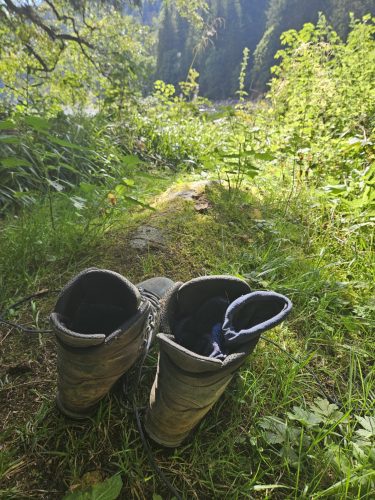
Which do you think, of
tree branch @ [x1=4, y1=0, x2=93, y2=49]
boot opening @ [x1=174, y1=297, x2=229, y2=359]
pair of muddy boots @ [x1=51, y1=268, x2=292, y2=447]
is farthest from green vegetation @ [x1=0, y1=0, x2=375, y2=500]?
tree branch @ [x1=4, y1=0, x2=93, y2=49]

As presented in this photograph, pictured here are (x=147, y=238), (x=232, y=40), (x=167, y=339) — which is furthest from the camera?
(x=232, y=40)

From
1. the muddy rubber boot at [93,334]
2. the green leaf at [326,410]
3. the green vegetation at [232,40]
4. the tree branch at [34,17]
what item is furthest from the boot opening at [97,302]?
the green vegetation at [232,40]

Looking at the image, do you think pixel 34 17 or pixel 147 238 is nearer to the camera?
pixel 147 238

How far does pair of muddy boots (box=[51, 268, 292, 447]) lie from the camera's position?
779 millimetres

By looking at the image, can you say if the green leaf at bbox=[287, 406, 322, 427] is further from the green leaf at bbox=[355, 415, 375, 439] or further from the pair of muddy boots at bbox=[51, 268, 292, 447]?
the pair of muddy boots at bbox=[51, 268, 292, 447]

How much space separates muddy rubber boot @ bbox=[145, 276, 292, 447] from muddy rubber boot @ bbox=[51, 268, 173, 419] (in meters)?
0.11

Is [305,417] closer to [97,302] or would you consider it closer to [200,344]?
[200,344]

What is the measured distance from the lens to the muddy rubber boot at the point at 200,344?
77 centimetres

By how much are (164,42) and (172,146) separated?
36.6 meters

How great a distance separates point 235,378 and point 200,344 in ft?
0.81

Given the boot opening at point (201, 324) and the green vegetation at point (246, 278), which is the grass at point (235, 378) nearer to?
the green vegetation at point (246, 278)

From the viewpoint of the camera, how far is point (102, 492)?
76 cm

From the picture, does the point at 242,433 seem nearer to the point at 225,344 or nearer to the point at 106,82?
the point at 225,344

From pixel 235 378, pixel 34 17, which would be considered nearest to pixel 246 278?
pixel 235 378
